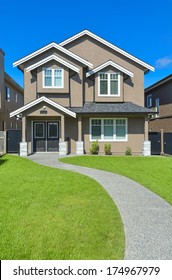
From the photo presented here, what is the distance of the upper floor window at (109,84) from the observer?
69.6 ft

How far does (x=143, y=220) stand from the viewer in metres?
5.59

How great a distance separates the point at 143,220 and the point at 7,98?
84.0ft

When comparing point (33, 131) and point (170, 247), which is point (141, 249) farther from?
point (33, 131)

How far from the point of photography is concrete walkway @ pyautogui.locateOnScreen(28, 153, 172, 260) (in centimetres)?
416

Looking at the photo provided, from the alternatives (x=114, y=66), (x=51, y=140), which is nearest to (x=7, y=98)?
(x=51, y=140)

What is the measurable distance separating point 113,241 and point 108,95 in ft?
58.6

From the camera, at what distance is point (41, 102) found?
61.3 feet

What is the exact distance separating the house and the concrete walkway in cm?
1140

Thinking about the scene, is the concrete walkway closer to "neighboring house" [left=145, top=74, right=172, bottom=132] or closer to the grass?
the grass

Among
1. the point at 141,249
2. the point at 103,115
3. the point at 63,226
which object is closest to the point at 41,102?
the point at 103,115

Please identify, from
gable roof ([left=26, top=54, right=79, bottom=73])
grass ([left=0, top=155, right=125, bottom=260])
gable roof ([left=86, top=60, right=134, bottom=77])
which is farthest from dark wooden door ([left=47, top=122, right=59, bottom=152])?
grass ([left=0, top=155, right=125, bottom=260])

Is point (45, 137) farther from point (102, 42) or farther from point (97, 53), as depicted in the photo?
point (102, 42)

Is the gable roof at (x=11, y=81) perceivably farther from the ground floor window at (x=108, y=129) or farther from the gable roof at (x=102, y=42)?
the ground floor window at (x=108, y=129)

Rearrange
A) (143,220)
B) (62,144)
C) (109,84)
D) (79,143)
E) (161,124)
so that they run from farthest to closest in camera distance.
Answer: (161,124)
(109,84)
(79,143)
(62,144)
(143,220)
